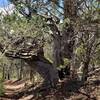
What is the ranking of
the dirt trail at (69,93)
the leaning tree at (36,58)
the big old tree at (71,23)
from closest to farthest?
the big old tree at (71,23) → the dirt trail at (69,93) → the leaning tree at (36,58)

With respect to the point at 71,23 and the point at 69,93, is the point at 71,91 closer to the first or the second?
the point at 69,93

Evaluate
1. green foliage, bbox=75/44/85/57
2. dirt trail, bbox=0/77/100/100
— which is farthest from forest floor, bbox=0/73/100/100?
green foliage, bbox=75/44/85/57

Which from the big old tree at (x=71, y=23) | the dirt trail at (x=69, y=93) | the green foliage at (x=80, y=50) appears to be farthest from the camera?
the green foliage at (x=80, y=50)

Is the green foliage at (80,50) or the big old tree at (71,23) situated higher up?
the big old tree at (71,23)

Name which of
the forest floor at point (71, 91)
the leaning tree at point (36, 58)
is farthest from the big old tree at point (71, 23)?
the leaning tree at point (36, 58)

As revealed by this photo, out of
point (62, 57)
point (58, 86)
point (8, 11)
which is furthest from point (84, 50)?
point (8, 11)

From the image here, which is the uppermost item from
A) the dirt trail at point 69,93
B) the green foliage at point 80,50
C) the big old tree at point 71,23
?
the big old tree at point 71,23

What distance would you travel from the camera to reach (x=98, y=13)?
624 inches

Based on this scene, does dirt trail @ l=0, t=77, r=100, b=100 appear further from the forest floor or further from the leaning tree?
the leaning tree

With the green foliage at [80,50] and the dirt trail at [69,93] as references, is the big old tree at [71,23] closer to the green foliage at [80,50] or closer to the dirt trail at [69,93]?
the green foliage at [80,50]

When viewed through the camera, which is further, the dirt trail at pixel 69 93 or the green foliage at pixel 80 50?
the green foliage at pixel 80 50

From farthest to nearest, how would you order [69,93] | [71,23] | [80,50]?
1. [69,93]
2. [80,50]
3. [71,23]

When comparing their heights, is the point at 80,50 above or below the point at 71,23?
below

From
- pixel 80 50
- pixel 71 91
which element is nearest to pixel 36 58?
pixel 71 91
